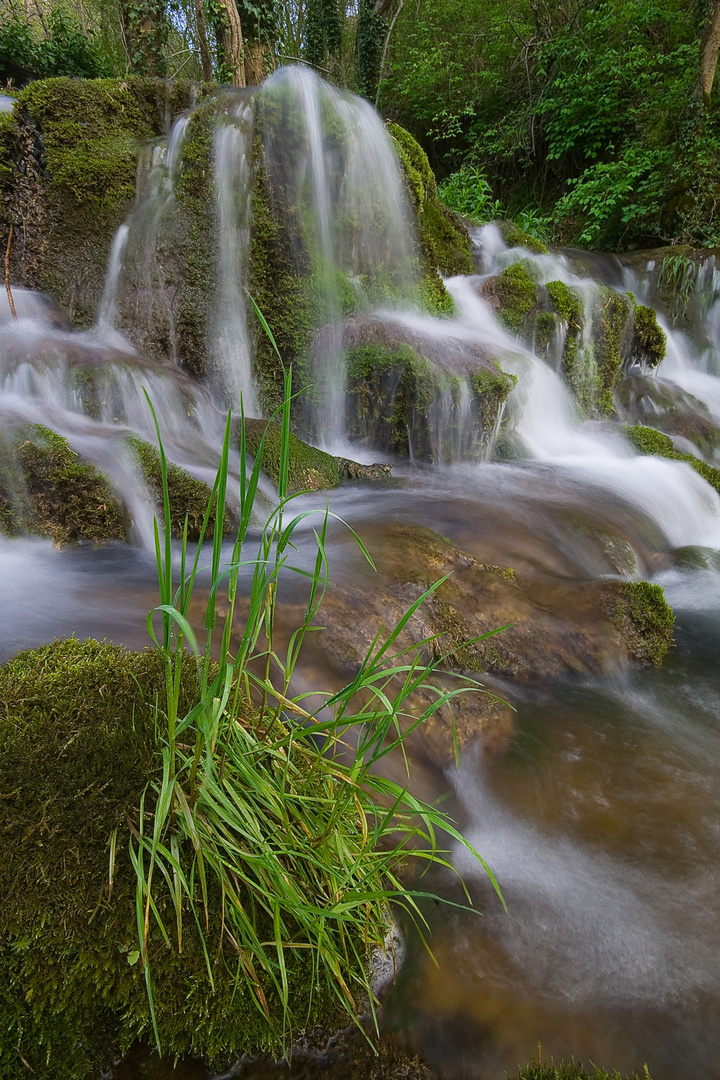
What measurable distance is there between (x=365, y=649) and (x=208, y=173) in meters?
5.41

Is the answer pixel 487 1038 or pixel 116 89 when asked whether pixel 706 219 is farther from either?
pixel 487 1038

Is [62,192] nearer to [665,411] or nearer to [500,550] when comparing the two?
[500,550]

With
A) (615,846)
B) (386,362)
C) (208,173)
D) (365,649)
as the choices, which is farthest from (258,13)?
(615,846)

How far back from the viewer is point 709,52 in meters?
10.0

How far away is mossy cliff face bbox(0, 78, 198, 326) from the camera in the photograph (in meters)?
5.96

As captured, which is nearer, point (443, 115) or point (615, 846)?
point (615, 846)

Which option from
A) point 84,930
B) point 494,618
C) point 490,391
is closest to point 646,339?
point 490,391

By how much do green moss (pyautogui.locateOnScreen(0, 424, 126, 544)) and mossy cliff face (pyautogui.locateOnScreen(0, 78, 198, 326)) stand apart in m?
2.73

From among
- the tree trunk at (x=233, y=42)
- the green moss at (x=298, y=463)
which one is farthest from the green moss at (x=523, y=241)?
the green moss at (x=298, y=463)

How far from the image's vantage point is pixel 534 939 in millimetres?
1757

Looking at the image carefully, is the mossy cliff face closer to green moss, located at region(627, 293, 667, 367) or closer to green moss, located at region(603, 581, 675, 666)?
green moss, located at region(603, 581, 675, 666)

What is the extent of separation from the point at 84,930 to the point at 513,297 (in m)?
7.22

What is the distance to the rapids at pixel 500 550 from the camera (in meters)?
1.62

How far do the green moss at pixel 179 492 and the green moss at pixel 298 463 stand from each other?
0.64 meters
